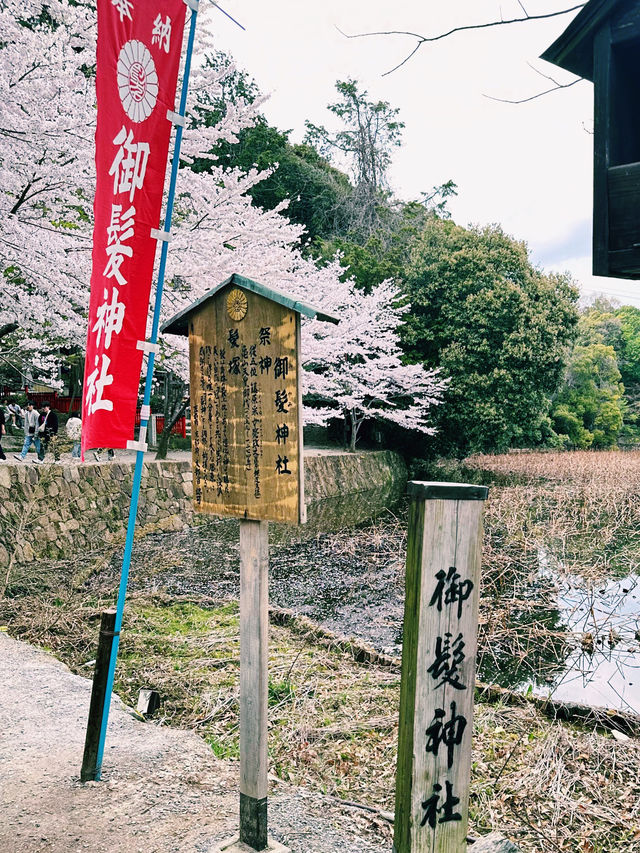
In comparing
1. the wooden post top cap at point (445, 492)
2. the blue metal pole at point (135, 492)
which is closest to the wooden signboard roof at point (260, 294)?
the blue metal pole at point (135, 492)

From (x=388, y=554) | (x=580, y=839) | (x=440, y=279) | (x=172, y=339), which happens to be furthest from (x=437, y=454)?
(x=580, y=839)

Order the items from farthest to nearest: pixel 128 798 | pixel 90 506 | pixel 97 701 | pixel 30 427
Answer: pixel 30 427 → pixel 90 506 → pixel 97 701 → pixel 128 798

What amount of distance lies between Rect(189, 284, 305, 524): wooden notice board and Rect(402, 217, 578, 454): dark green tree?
61.5 ft

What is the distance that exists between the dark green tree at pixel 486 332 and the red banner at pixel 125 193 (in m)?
18.6

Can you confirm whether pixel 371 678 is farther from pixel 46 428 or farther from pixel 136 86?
pixel 46 428

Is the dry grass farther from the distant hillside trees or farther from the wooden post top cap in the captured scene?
the distant hillside trees

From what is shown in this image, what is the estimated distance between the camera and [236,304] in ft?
10.1

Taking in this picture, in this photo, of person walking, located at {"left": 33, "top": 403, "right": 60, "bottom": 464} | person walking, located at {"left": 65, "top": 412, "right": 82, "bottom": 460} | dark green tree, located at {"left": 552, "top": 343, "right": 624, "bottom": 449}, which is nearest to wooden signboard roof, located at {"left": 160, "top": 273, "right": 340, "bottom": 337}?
person walking, located at {"left": 65, "top": 412, "right": 82, "bottom": 460}

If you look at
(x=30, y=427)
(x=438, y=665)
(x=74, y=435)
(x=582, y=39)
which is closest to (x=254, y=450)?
(x=438, y=665)

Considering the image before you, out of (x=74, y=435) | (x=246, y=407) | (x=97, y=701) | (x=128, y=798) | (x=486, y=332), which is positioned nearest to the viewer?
(x=246, y=407)

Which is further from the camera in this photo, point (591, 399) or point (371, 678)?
point (591, 399)

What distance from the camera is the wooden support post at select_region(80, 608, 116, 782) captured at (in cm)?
332

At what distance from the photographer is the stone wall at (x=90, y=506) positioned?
9.16 metres

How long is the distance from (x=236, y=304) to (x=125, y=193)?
93cm
